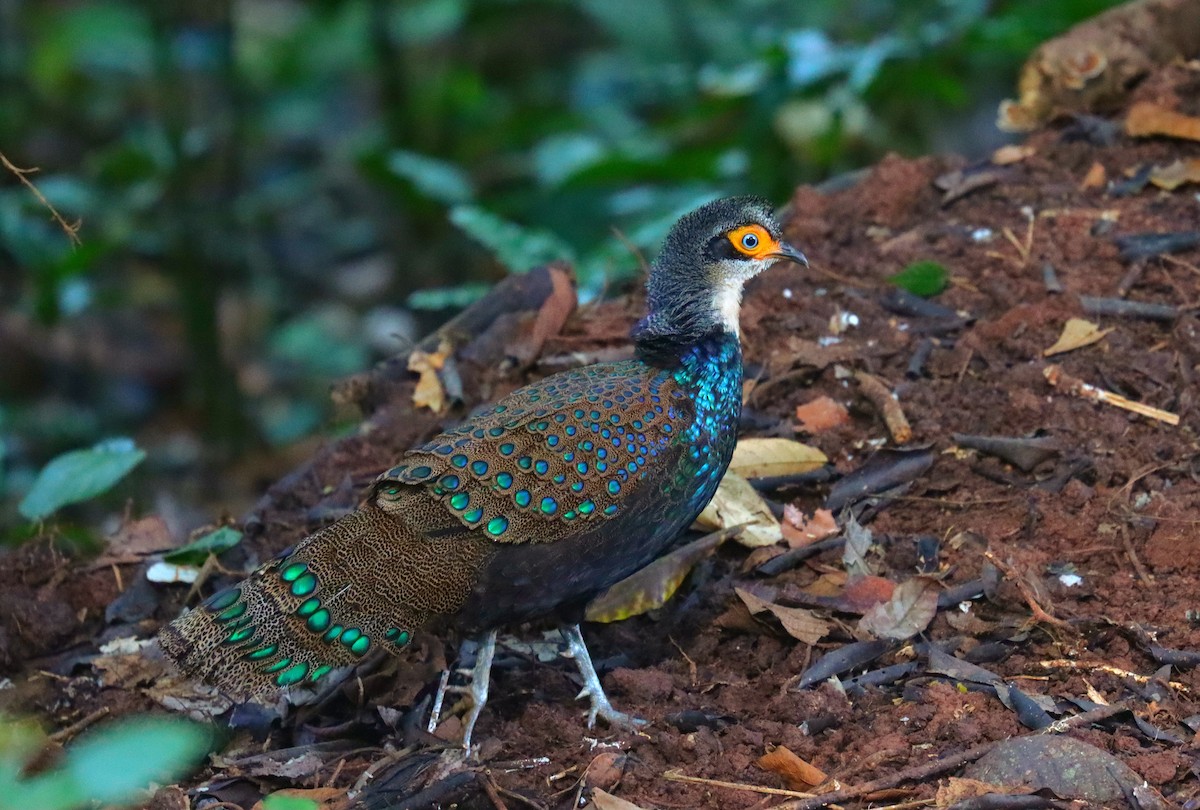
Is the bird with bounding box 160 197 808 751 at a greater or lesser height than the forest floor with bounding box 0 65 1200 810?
greater

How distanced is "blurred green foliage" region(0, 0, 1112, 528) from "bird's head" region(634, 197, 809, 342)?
1.40 m

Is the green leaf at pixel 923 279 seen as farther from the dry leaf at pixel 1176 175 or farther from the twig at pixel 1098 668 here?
the twig at pixel 1098 668

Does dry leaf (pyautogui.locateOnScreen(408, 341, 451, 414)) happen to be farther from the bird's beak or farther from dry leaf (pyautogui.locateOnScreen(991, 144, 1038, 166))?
dry leaf (pyautogui.locateOnScreen(991, 144, 1038, 166))

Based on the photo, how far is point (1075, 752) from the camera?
3250 mm

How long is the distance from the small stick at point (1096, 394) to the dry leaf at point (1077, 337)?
101mm

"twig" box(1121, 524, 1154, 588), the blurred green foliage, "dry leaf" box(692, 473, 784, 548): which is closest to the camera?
"twig" box(1121, 524, 1154, 588)

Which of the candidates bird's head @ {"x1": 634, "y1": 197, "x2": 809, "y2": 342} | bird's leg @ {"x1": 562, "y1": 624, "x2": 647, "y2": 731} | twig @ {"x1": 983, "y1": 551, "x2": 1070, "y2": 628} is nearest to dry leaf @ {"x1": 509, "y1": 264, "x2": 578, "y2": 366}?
bird's head @ {"x1": 634, "y1": 197, "x2": 809, "y2": 342}

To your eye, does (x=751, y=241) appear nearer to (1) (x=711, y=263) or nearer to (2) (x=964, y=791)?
(1) (x=711, y=263)

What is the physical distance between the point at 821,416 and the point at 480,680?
5.46ft

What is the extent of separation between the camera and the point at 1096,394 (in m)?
4.66

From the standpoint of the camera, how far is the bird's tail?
143 inches

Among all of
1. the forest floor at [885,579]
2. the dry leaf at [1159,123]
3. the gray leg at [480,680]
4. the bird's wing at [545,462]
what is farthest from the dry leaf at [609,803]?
the dry leaf at [1159,123]

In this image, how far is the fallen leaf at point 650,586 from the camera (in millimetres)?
4289

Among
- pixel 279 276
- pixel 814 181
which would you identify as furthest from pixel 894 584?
pixel 279 276
